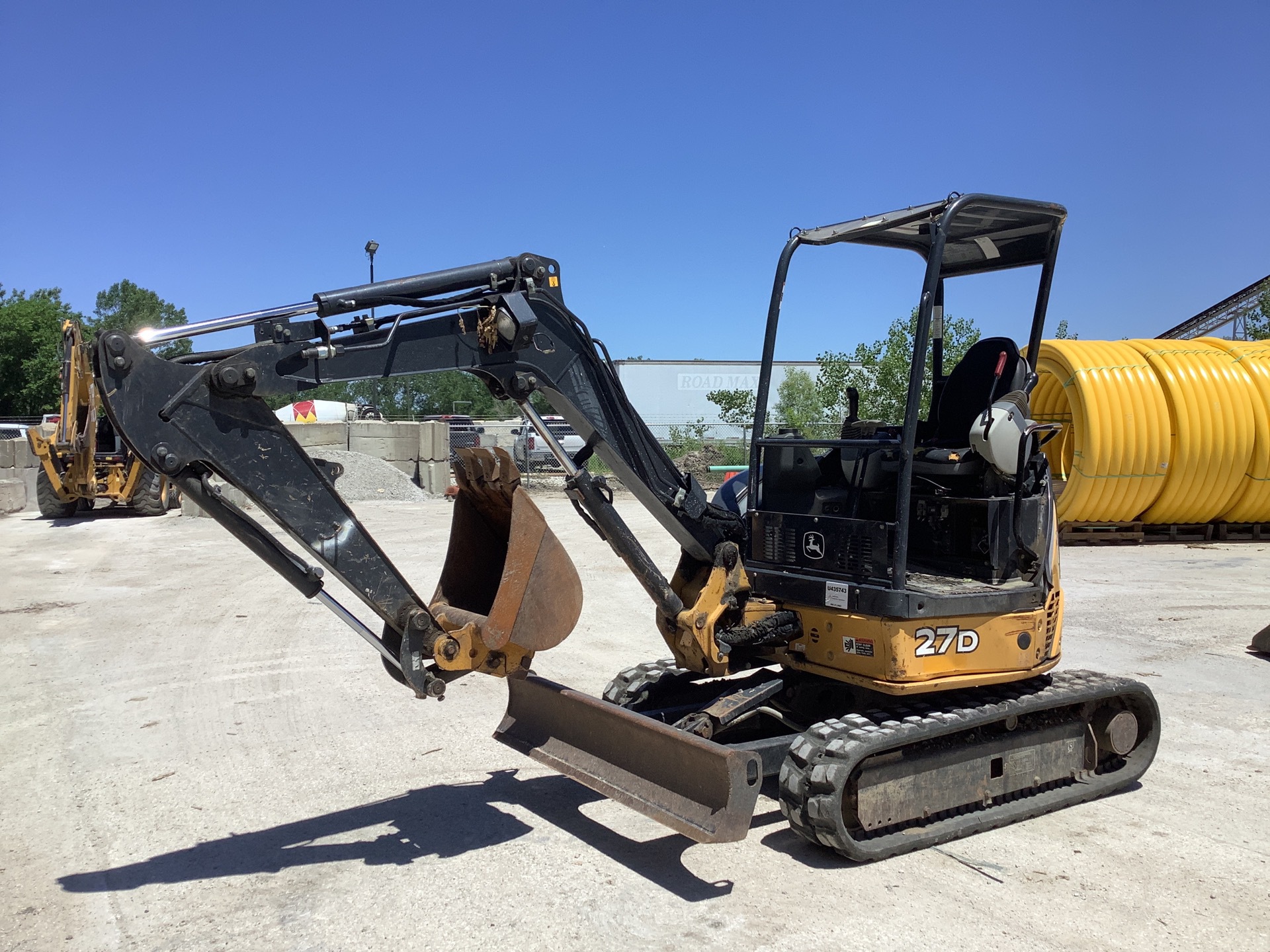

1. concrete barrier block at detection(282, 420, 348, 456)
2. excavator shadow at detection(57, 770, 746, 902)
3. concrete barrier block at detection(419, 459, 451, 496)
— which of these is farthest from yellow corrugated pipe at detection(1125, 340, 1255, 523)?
concrete barrier block at detection(282, 420, 348, 456)

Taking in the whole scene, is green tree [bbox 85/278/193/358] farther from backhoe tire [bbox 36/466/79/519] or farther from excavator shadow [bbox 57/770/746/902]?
excavator shadow [bbox 57/770/746/902]

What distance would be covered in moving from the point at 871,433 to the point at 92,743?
534 centimetres

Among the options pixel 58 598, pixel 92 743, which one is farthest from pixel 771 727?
pixel 58 598

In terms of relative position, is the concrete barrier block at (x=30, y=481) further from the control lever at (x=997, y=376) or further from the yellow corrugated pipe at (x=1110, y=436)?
the control lever at (x=997, y=376)

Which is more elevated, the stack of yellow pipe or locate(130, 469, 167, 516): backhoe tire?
the stack of yellow pipe

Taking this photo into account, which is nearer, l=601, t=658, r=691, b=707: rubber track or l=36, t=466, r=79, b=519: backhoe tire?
l=601, t=658, r=691, b=707: rubber track

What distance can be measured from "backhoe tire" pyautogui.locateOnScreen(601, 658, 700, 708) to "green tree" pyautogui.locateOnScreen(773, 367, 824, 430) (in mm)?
22946

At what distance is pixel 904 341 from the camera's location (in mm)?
16344

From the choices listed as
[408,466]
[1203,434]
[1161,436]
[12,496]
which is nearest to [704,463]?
[408,466]

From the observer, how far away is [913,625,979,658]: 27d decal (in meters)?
5.12

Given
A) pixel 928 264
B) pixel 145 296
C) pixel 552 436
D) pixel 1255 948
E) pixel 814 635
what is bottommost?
pixel 1255 948

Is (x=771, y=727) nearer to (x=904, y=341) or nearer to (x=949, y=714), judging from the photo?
(x=949, y=714)

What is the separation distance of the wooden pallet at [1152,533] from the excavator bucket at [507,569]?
13054mm

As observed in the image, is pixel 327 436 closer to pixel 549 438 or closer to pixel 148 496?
pixel 148 496
